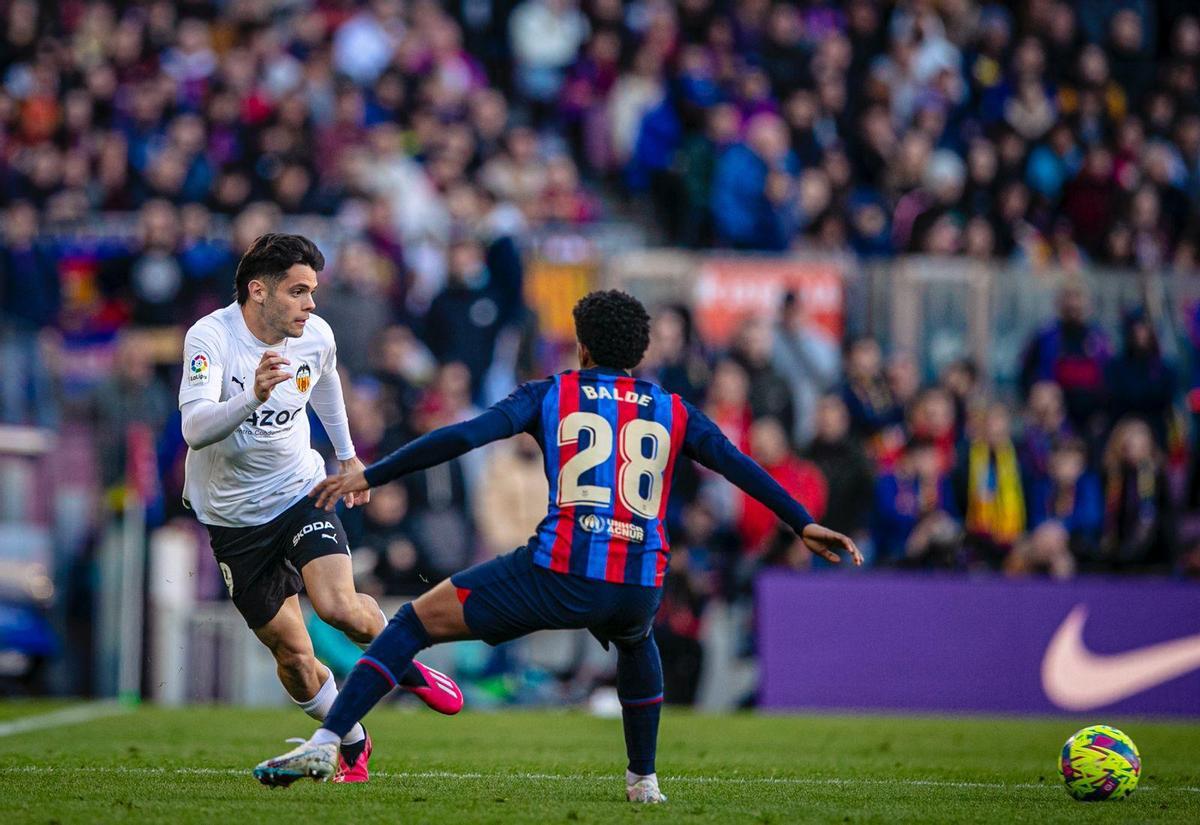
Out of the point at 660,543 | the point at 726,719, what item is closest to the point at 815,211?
the point at 726,719

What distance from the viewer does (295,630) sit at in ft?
27.3

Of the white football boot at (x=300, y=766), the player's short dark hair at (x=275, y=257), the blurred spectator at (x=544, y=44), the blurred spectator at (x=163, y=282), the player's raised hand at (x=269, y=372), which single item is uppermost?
the blurred spectator at (x=544, y=44)

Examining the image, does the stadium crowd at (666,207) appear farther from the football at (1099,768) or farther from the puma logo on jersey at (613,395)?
the puma logo on jersey at (613,395)

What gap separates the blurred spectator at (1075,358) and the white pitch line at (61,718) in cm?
913

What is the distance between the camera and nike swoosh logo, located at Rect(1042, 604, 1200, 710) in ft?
49.6

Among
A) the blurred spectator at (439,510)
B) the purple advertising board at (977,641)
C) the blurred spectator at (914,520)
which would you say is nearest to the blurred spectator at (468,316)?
the blurred spectator at (439,510)

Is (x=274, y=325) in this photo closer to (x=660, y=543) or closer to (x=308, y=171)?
(x=660, y=543)

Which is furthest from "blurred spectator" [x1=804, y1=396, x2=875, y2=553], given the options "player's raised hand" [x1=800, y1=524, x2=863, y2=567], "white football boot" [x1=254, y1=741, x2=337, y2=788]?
"white football boot" [x1=254, y1=741, x2=337, y2=788]

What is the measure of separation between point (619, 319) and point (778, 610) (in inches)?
334

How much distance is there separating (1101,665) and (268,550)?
29.9ft

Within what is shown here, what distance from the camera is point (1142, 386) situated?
56.1ft

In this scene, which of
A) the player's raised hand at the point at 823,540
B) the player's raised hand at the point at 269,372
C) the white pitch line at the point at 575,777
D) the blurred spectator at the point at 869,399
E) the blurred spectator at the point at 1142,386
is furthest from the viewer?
the blurred spectator at the point at 1142,386

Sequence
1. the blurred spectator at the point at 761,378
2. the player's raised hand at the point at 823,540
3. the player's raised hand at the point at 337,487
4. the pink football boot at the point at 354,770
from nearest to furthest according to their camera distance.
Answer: the player's raised hand at the point at 337,487
the player's raised hand at the point at 823,540
the pink football boot at the point at 354,770
the blurred spectator at the point at 761,378

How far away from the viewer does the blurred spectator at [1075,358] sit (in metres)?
17.2
